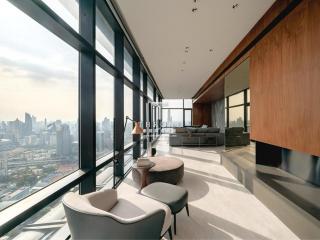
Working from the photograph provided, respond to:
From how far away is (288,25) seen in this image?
2273mm

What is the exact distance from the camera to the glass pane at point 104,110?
111 inches

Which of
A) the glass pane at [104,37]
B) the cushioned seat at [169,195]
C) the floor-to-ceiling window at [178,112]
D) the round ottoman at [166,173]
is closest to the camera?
the cushioned seat at [169,195]

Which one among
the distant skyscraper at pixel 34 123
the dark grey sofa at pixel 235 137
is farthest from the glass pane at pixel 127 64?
the dark grey sofa at pixel 235 137

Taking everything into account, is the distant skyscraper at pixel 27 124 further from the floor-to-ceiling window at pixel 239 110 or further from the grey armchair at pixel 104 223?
the floor-to-ceiling window at pixel 239 110

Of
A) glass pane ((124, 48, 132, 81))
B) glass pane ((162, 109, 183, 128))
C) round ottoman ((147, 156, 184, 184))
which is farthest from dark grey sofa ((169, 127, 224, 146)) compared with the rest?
glass pane ((162, 109, 183, 128))

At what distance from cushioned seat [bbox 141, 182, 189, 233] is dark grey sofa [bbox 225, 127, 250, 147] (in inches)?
178

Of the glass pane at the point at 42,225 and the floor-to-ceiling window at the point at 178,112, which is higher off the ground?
the floor-to-ceiling window at the point at 178,112

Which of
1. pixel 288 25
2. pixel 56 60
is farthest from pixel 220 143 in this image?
pixel 56 60

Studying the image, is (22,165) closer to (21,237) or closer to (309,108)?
(21,237)

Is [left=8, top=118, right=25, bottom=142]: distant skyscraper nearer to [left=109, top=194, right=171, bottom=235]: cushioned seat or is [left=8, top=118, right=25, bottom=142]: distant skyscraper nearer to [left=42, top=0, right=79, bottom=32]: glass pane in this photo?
[left=109, top=194, right=171, bottom=235]: cushioned seat

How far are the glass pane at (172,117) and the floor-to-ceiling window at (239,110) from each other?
648 cm

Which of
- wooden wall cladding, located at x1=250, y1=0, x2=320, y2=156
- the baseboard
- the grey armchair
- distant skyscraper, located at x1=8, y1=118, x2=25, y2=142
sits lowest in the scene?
the baseboard

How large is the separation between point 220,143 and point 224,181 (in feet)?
15.5

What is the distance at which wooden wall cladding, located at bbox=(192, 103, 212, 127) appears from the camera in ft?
49.4
